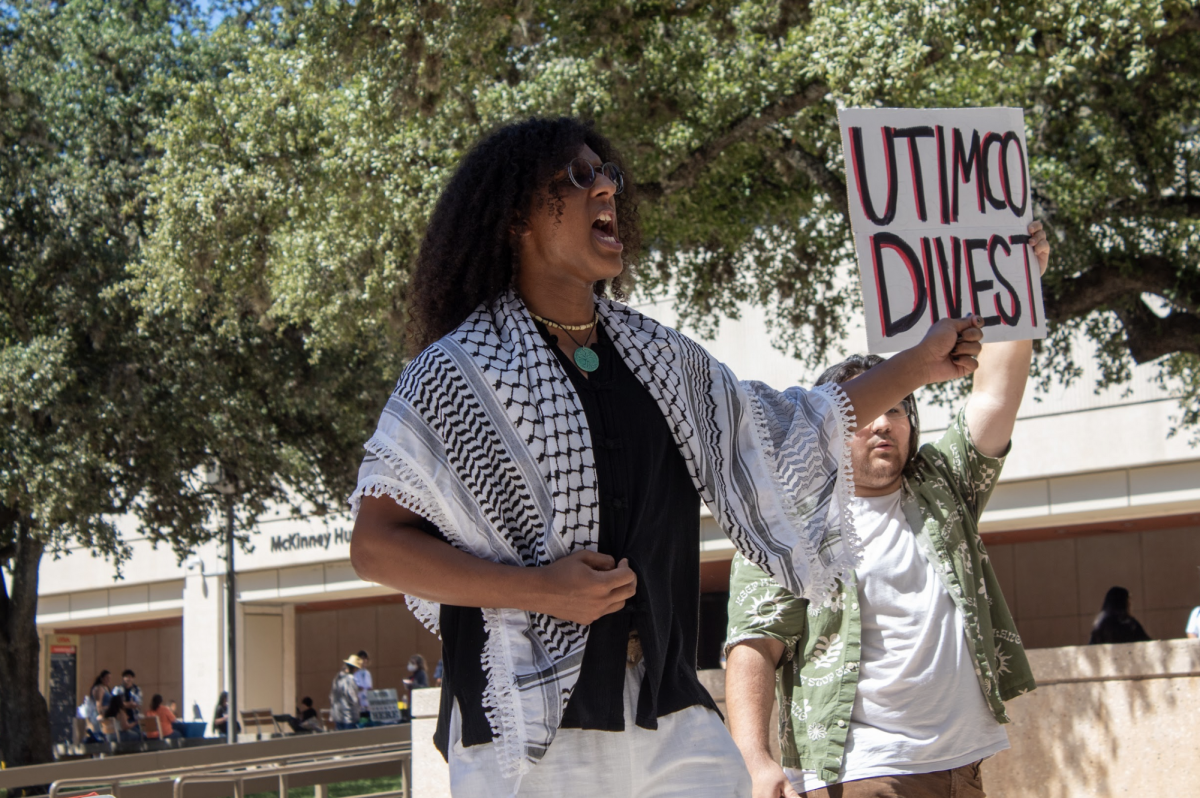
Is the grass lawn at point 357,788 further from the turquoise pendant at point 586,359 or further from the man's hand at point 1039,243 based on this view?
the turquoise pendant at point 586,359

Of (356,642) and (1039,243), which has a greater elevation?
(1039,243)

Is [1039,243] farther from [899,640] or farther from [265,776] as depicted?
[265,776]

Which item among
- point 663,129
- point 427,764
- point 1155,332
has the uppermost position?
point 663,129

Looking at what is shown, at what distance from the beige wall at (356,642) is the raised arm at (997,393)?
97.4ft

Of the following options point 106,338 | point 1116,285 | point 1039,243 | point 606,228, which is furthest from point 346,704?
point 606,228

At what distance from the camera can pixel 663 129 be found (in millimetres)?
11219

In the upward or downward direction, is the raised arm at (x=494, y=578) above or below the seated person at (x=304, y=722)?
above

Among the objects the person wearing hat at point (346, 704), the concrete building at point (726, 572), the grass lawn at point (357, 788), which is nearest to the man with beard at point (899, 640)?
the concrete building at point (726, 572)

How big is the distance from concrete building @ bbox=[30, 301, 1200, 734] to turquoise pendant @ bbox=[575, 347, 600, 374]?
1384cm

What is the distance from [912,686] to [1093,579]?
22.8 metres

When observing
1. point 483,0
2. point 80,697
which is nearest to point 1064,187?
point 483,0

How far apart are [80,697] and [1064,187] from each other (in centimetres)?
3714

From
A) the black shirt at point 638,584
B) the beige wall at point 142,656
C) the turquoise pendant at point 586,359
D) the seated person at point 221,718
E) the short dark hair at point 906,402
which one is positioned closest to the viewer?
the black shirt at point 638,584

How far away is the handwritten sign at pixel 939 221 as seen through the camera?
298 cm
